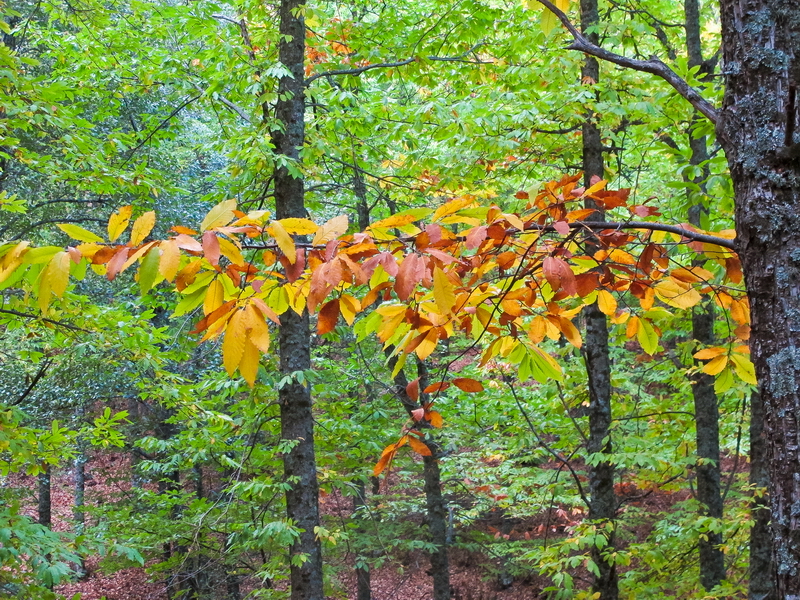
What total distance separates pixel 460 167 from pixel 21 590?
492cm

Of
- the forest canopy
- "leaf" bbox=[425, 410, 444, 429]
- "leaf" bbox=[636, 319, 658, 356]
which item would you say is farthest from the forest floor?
"leaf" bbox=[425, 410, 444, 429]

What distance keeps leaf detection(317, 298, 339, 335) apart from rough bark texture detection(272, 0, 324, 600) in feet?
12.1

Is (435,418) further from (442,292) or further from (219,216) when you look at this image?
(219,216)

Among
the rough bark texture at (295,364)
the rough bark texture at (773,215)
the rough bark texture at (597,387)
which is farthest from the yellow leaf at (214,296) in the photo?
the rough bark texture at (597,387)

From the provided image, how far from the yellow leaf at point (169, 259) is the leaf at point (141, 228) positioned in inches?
3.7

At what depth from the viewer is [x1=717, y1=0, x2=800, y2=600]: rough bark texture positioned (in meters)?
1.25

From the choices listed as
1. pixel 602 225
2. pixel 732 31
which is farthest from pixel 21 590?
pixel 732 31

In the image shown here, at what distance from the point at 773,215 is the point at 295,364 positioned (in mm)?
4174

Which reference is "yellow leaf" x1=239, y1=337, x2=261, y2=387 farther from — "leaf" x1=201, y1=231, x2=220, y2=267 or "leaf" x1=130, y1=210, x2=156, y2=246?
"leaf" x1=130, y1=210, x2=156, y2=246

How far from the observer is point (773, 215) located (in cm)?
129

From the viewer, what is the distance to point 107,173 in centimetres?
512

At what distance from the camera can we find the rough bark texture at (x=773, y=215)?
1251 mm

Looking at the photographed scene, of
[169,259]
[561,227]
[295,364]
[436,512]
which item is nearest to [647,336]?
[561,227]

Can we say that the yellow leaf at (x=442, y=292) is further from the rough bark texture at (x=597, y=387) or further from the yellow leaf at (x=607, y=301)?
the rough bark texture at (x=597, y=387)
